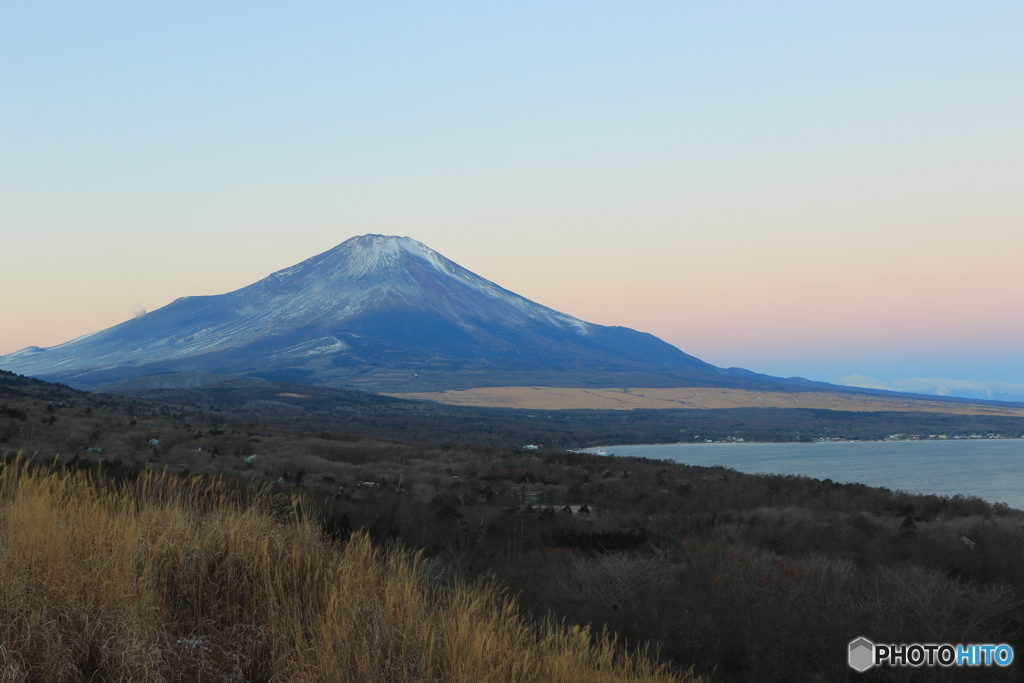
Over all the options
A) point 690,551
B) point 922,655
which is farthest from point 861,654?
point 690,551

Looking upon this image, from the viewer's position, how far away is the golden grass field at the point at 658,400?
15238 centimetres

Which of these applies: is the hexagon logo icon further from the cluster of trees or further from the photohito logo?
the cluster of trees

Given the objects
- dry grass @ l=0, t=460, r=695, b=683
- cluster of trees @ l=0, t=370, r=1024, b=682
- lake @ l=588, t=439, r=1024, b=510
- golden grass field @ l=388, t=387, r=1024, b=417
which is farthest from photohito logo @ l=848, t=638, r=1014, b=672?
golden grass field @ l=388, t=387, r=1024, b=417

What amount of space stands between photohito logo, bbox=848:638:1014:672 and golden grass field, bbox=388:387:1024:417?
442ft

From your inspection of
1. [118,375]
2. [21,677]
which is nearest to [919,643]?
[21,677]

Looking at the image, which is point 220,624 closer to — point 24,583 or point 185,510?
point 24,583

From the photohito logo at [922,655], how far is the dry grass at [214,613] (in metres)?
3.50

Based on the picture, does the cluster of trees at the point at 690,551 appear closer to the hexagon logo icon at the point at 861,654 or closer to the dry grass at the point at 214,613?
the hexagon logo icon at the point at 861,654

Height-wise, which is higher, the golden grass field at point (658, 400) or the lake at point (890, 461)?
the golden grass field at point (658, 400)

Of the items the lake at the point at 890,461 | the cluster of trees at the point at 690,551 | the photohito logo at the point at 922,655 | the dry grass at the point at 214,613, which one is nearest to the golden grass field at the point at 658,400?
the lake at the point at 890,461

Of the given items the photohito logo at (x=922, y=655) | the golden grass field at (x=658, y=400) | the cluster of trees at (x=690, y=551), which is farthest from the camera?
the golden grass field at (x=658, y=400)

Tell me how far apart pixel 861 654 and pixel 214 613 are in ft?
23.2

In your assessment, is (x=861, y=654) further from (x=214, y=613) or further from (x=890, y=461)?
(x=890, y=461)

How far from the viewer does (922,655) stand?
8328mm
